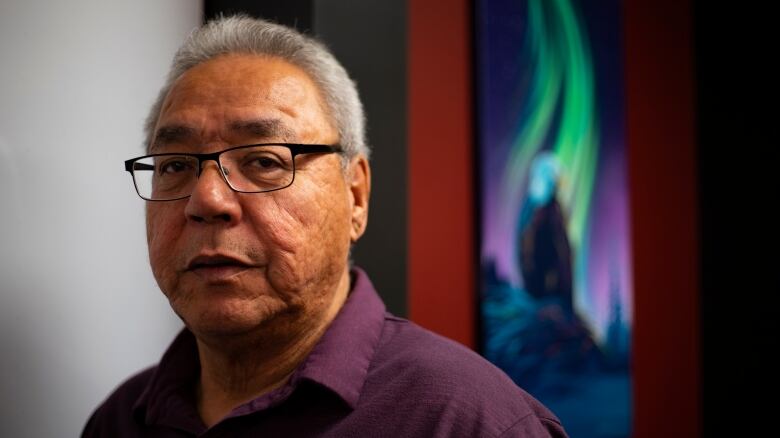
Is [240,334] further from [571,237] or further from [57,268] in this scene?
[571,237]

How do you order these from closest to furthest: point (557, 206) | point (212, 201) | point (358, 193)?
1. point (212, 201)
2. point (358, 193)
3. point (557, 206)

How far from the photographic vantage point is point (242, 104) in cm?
96

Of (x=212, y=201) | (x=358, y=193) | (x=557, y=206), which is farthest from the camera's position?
(x=557, y=206)

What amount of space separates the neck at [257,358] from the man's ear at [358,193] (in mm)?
146

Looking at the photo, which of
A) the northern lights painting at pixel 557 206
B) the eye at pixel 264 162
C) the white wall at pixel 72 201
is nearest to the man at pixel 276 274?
the eye at pixel 264 162

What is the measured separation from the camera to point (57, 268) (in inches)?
45.7

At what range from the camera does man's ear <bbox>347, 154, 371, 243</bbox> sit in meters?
1.15

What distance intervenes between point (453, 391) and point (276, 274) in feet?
1.09

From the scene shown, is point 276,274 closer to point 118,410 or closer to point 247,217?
point 247,217

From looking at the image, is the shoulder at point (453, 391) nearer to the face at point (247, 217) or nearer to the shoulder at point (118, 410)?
the face at point (247, 217)

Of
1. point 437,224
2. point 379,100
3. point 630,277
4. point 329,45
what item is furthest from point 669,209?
point 329,45

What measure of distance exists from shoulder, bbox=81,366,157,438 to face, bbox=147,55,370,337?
0.34 metres

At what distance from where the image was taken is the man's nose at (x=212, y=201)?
92cm

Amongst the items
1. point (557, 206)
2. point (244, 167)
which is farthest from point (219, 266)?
point (557, 206)
